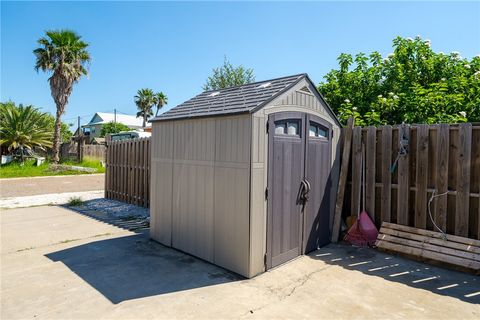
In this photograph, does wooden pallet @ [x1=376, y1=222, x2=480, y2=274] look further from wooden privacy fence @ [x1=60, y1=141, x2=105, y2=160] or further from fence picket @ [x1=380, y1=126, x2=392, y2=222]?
wooden privacy fence @ [x1=60, y1=141, x2=105, y2=160]

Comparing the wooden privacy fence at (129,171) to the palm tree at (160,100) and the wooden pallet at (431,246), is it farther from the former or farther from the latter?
the palm tree at (160,100)

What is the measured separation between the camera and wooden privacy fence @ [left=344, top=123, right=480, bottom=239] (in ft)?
15.0

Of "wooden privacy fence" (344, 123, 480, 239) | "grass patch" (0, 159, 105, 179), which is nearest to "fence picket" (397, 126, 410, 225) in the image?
"wooden privacy fence" (344, 123, 480, 239)

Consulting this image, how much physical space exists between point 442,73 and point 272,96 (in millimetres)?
6626

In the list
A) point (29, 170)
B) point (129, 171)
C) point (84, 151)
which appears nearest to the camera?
point (129, 171)

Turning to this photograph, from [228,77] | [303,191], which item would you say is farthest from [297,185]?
[228,77]

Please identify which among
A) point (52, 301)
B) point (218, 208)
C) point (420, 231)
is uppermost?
point (218, 208)

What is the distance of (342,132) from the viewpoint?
5840 mm

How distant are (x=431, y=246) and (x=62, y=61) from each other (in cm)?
2103

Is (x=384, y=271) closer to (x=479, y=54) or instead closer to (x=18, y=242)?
(x=18, y=242)

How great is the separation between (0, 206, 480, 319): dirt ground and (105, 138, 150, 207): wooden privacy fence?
3326 millimetres

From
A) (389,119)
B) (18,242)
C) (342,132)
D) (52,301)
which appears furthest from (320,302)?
(389,119)

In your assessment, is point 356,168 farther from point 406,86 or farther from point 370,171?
point 406,86

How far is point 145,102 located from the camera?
4316cm
